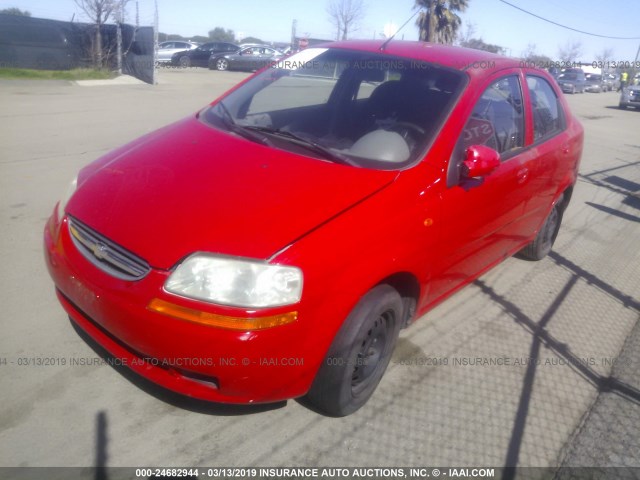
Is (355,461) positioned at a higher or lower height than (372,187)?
lower

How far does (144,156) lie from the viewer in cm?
292

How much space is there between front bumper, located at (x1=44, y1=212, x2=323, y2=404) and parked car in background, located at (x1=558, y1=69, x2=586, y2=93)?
128 feet

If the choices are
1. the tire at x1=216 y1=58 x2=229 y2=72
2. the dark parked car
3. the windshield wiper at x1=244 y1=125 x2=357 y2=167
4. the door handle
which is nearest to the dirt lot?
the door handle

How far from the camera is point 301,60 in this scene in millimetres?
3920

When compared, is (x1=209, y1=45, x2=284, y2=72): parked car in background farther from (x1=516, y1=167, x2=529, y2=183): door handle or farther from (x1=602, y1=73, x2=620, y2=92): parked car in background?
(x1=602, y1=73, x2=620, y2=92): parked car in background

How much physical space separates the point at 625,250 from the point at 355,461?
14.7ft

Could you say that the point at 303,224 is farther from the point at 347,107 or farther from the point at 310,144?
the point at 347,107

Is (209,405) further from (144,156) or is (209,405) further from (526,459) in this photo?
(526,459)

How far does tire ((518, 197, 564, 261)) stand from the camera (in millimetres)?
4746

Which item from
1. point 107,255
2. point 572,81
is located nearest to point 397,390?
point 107,255

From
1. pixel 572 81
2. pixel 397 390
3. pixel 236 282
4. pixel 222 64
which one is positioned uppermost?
pixel 572 81

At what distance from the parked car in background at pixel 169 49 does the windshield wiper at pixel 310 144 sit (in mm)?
28196

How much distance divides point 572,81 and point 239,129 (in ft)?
130

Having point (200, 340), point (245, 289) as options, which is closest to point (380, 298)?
point (245, 289)
